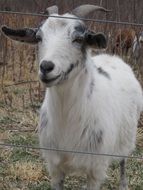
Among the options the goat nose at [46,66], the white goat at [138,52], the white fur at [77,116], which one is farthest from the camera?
the white goat at [138,52]

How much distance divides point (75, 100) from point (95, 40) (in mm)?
529

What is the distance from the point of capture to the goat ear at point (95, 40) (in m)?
3.91

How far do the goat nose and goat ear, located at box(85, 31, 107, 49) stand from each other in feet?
1.71

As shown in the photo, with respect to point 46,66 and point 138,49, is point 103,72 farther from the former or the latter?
point 138,49

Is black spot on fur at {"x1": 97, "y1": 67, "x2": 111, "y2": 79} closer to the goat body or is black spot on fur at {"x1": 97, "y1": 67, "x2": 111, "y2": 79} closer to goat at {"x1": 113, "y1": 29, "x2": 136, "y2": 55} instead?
the goat body

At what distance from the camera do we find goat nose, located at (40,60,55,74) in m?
3.52

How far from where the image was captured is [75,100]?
13.7 ft

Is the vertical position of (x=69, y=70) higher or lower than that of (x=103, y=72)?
higher

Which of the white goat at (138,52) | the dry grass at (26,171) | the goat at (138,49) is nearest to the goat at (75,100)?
the dry grass at (26,171)

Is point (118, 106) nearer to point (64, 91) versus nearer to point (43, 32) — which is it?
point (64, 91)

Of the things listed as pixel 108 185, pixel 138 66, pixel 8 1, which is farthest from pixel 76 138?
pixel 8 1

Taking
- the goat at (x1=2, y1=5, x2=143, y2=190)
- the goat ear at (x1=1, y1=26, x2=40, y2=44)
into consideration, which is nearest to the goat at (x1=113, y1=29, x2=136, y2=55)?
the goat at (x1=2, y1=5, x2=143, y2=190)

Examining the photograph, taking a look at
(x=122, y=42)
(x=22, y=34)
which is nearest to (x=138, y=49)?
(x=122, y=42)

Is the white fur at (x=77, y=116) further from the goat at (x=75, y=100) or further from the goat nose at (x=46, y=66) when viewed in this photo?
the goat nose at (x=46, y=66)
